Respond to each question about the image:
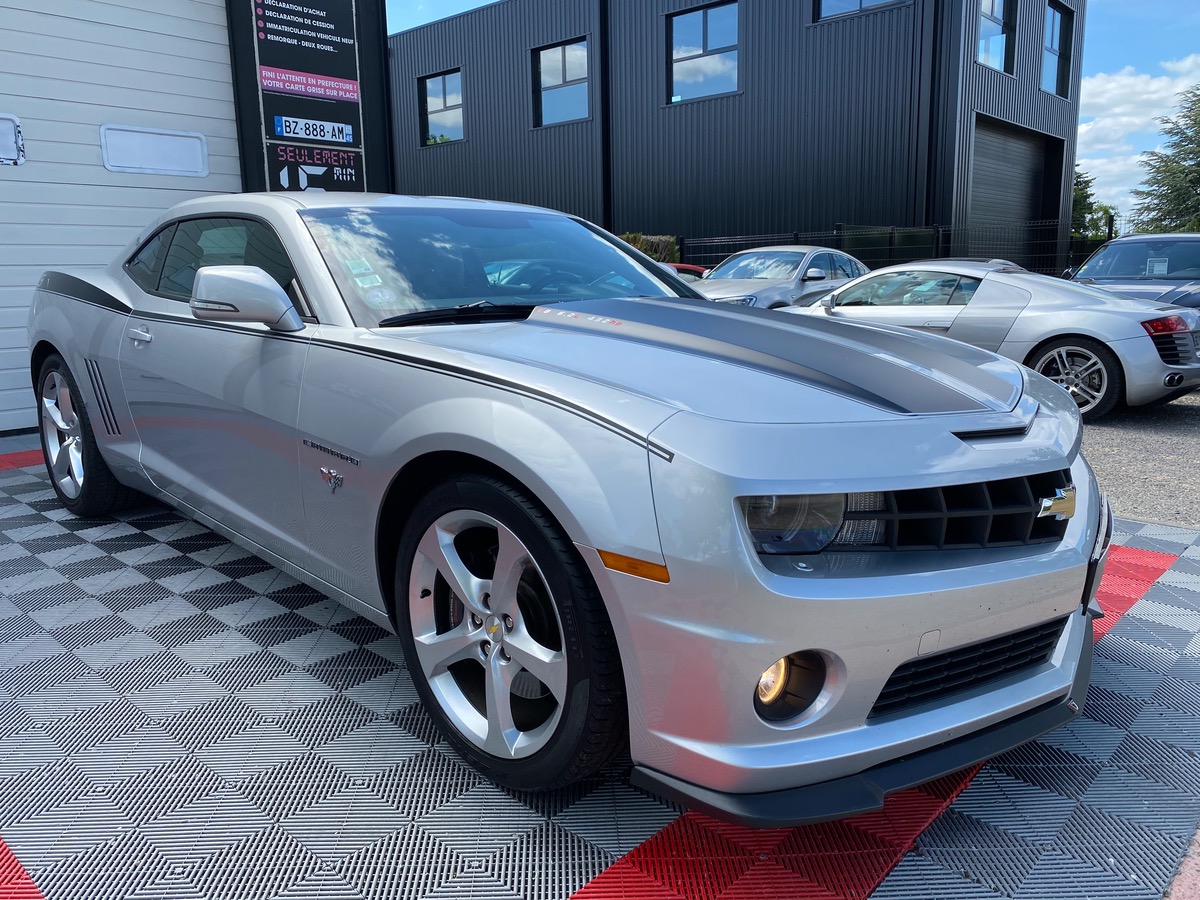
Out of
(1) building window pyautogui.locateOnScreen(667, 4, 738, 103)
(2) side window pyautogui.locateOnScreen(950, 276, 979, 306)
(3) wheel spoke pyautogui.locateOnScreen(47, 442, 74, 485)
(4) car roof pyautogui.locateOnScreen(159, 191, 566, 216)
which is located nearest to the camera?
(4) car roof pyautogui.locateOnScreen(159, 191, 566, 216)

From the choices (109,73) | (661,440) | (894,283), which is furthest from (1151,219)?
(661,440)

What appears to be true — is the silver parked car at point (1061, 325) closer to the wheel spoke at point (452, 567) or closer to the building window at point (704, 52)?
the wheel spoke at point (452, 567)

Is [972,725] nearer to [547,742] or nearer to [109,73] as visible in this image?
[547,742]

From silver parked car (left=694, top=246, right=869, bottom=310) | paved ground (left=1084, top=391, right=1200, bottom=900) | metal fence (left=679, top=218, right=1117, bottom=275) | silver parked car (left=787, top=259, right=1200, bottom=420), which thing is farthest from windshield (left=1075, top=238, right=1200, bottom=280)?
metal fence (left=679, top=218, right=1117, bottom=275)

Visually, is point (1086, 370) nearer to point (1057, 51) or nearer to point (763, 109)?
point (763, 109)

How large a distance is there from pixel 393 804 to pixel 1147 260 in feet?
31.6

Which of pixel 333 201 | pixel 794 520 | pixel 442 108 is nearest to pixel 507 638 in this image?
pixel 794 520

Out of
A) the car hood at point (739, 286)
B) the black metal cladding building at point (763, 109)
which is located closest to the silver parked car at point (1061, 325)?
A: the car hood at point (739, 286)

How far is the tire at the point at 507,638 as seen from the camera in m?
1.77

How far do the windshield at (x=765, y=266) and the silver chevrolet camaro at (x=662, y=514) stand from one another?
8980 mm

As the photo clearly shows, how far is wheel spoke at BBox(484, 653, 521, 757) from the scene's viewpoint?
79.6 inches

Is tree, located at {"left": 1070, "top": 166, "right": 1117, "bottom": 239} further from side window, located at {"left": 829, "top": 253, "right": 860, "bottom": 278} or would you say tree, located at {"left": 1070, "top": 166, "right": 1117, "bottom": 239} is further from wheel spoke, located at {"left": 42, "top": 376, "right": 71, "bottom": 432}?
wheel spoke, located at {"left": 42, "top": 376, "right": 71, "bottom": 432}

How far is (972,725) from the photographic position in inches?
70.3

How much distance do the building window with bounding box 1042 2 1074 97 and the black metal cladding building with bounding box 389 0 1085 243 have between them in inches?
1.9
